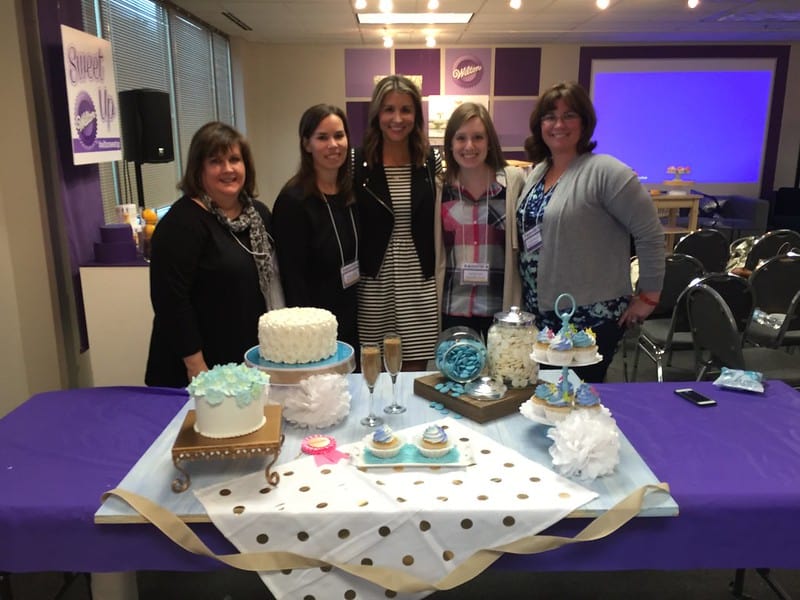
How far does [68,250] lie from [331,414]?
2.28m

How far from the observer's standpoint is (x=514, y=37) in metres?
8.13

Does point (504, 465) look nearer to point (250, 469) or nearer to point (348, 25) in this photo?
point (250, 469)

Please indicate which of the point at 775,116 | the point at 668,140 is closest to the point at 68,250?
the point at 668,140

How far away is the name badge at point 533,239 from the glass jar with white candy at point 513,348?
2.20ft

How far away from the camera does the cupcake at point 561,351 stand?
153 centimetres

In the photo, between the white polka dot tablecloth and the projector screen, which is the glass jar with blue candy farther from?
the projector screen

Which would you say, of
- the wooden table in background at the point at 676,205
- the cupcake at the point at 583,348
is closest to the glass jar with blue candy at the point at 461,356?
the cupcake at the point at 583,348

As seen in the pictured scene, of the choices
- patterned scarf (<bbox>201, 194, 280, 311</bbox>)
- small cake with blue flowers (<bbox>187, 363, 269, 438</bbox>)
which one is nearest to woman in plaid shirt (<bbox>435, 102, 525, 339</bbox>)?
patterned scarf (<bbox>201, 194, 280, 311</bbox>)

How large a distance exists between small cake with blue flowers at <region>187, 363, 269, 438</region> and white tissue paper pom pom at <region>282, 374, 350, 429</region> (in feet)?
0.63

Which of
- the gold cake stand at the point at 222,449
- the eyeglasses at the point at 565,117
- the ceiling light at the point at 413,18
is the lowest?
the gold cake stand at the point at 222,449

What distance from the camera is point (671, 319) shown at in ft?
11.8

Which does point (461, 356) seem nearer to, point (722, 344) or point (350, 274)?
point (350, 274)

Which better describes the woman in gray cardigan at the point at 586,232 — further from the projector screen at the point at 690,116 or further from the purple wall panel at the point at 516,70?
the projector screen at the point at 690,116

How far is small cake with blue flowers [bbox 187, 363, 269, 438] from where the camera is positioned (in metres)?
1.36
